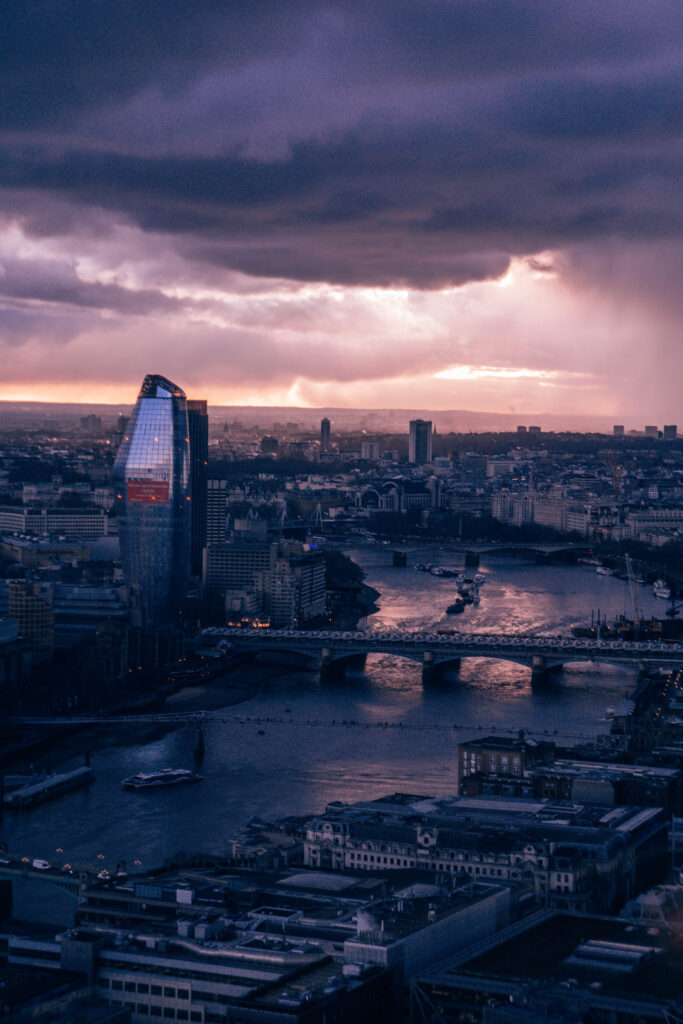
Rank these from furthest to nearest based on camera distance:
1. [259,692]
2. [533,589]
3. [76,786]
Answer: [533,589]
[259,692]
[76,786]

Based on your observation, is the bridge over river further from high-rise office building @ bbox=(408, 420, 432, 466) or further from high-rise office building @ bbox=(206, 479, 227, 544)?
high-rise office building @ bbox=(408, 420, 432, 466)

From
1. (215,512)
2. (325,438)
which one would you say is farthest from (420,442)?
(215,512)

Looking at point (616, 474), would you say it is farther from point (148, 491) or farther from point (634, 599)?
point (148, 491)

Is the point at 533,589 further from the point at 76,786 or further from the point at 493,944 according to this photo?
the point at 493,944

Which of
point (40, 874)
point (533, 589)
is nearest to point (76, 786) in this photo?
point (40, 874)

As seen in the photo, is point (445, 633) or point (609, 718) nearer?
point (609, 718)

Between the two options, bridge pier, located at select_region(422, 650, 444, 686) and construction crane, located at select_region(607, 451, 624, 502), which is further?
construction crane, located at select_region(607, 451, 624, 502)

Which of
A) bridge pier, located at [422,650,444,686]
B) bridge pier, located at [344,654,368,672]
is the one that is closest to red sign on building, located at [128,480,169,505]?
bridge pier, located at [344,654,368,672]
